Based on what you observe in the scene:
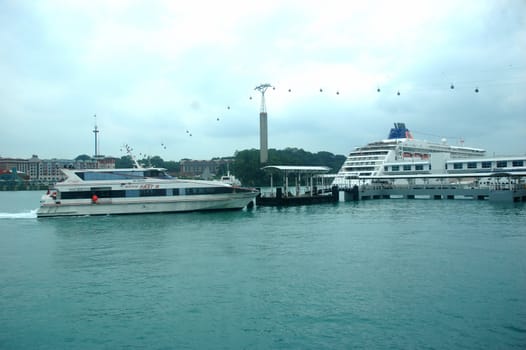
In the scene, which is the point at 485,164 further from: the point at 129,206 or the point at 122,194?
the point at 122,194

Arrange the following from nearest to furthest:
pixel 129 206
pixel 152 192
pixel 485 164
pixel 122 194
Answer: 1. pixel 129 206
2. pixel 122 194
3. pixel 152 192
4. pixel 485 164

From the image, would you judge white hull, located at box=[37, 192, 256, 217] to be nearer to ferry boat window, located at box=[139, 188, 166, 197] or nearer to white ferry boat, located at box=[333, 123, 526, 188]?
ferry boat window, located at box=[139, 188, 166, 197]

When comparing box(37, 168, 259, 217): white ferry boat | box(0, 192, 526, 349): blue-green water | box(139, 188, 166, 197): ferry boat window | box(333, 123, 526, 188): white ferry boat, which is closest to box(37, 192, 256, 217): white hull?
box(37, 168, 259, 217): white ferry boat

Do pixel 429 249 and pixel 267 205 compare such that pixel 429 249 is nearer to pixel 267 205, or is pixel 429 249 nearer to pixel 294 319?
pixel 294 319

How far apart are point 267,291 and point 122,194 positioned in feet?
82.7

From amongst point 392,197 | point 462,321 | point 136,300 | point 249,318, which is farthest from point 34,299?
point 392,197

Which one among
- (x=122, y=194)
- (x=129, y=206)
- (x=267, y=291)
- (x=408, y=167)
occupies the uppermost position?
(x=408, y=167)

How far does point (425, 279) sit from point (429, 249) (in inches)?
211

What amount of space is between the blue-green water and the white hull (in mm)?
11108

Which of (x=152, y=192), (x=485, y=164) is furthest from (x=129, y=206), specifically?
(x=485, y=164)

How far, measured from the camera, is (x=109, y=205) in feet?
117

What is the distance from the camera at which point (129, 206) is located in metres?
35.9

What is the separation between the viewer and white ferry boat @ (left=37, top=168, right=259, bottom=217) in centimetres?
3541

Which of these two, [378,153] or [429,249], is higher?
[378,153]
